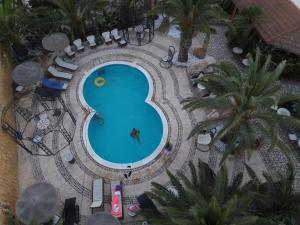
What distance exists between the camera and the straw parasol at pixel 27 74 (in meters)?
17.3

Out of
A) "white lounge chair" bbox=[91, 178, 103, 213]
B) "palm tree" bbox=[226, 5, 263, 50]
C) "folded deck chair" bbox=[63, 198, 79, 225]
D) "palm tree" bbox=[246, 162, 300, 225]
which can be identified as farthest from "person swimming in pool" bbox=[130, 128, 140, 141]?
"palm tree" bbox=[226, 5, 263, 50]

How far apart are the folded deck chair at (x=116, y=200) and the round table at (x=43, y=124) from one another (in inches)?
231

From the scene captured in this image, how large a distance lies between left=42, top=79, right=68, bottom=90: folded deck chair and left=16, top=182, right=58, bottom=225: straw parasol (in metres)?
7.50

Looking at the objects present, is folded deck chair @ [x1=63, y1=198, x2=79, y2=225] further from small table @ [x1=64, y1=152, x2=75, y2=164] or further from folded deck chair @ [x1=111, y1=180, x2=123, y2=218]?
small table @ [x1=64, y1=152, x2=75, y2=164]

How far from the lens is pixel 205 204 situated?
940 cm

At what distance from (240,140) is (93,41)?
13.4m

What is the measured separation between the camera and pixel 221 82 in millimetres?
12148

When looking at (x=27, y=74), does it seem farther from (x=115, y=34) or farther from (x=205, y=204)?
(x=205, y=204)

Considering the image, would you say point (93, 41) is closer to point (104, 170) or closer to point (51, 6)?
point (51, 6)

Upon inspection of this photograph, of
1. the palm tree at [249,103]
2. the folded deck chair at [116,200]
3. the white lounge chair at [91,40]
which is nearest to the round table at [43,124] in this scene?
the folded deck chair at [116,200]

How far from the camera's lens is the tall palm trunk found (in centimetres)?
1754

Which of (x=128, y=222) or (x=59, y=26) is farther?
(x=59, y=26)

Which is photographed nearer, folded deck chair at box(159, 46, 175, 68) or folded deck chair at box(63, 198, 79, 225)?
folded deck chair at box(63, 198, 79, 225)

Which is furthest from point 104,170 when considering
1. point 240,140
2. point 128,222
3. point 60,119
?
point 240,140
